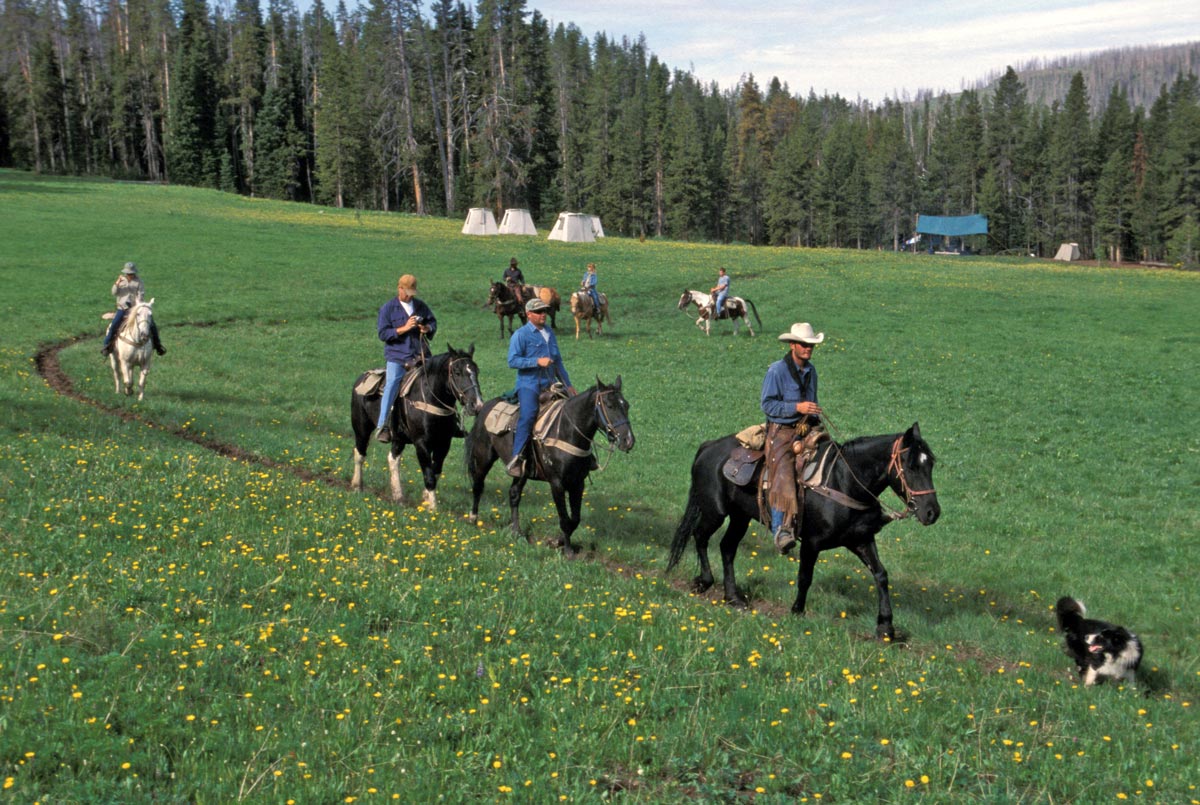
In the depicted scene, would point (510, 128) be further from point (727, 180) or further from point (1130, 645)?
point (1130, 645)

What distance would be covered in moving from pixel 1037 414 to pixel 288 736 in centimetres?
2237

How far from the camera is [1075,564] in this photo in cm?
1321

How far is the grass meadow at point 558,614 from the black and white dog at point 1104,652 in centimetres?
38

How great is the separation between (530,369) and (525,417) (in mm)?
682

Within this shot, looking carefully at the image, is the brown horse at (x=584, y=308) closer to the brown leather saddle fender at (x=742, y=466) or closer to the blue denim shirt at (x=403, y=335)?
the blue denim shirt at (x=403, y=335)

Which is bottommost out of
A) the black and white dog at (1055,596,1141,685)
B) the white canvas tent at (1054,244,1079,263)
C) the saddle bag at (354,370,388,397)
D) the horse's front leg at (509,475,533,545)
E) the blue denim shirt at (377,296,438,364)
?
the black and white dog at (1055,596,1141,685)

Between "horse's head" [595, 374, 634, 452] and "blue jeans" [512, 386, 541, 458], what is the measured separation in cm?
146

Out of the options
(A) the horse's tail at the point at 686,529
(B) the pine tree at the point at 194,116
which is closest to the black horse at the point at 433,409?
(A) the horse's tail at the point at 686,529

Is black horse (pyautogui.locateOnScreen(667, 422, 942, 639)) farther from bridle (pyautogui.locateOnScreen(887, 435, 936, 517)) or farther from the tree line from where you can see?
the tree line

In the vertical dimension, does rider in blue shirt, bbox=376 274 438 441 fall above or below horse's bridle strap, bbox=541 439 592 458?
above

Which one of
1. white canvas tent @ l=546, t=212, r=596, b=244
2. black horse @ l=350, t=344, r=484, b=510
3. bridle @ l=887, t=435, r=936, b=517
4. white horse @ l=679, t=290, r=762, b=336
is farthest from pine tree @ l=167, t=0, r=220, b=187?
bridle @ l=887, t=435, r=936, b=517

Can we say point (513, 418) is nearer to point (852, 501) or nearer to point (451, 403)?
point (451, 403)

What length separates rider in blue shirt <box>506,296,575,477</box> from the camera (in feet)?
41.5

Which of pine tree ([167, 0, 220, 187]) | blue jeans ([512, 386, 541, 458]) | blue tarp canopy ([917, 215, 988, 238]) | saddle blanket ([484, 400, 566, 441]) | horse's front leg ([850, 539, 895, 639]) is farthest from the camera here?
blue tarp canopy ([917, 215, 988, 238])
